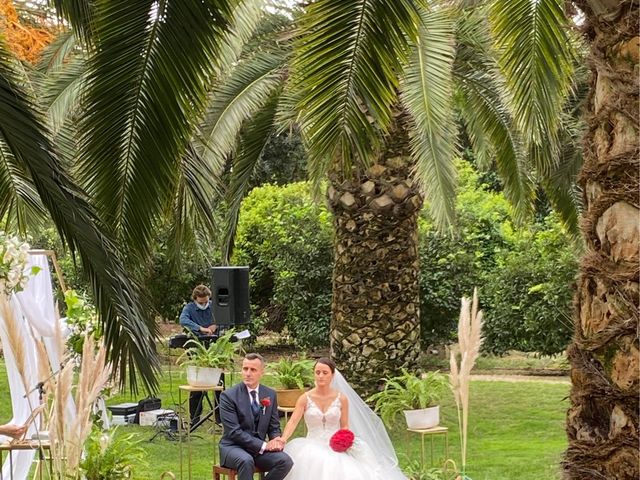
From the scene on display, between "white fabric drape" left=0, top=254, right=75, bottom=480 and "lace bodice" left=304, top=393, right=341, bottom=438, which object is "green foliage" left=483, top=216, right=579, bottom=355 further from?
"white fabric drape" left=0, top=254, right=75, bottom=480

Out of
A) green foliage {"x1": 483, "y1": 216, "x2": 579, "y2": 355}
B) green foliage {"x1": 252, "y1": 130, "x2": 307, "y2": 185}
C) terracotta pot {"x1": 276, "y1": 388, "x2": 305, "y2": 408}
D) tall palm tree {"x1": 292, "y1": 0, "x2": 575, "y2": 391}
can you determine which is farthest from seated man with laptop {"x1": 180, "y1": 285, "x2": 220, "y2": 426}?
green foliage {"x1": 252, "y1": 130, "x2": 307, "y2": 185}

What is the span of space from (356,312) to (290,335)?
7510 mm

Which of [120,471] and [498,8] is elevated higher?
[498,8]

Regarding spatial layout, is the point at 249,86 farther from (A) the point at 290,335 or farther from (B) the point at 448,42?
(A) the point at 290,335

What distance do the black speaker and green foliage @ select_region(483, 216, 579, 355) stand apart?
6604mm

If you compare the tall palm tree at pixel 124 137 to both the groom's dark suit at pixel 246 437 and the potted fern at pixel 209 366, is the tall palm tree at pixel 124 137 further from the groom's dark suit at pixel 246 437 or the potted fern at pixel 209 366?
the potted fern at pixel 209 366

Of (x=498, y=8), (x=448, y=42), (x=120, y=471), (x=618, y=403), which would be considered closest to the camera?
(x=618, y=403)

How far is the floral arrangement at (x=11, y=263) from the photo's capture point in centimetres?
543

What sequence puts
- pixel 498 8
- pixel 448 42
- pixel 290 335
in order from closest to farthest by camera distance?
pixel 498 8
pixel 448 42
pixel 290 335

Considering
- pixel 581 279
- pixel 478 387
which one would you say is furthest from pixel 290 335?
pixel 581 279

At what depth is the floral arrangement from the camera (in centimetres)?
543

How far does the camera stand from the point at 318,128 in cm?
553

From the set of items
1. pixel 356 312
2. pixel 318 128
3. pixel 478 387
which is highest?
pixel 318 128

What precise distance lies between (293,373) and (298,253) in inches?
349
